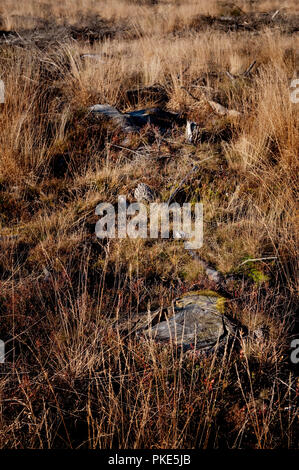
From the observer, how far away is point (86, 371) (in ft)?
6.51

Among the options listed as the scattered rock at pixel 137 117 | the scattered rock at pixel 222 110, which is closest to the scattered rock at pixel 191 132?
the scattered rock at pixel 137 117

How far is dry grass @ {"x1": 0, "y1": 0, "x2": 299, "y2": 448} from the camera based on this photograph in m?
1.80

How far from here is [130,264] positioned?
2664mm

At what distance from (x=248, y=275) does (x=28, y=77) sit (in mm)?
3781

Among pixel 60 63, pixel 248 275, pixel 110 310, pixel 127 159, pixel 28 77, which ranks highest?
pixel 60 63

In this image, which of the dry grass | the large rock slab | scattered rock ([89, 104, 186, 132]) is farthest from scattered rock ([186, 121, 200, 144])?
the large rock slab

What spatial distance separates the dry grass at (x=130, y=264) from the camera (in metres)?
1.80

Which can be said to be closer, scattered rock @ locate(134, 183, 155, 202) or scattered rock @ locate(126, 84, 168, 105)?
scattered rock @ locate(134, 183, 155, 202)

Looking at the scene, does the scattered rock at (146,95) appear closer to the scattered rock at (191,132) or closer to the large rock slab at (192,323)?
the scattered rock at (191,132)

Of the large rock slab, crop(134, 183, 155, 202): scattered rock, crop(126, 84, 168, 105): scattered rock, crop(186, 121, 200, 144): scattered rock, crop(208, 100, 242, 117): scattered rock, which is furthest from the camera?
crop(126, 84, 168, 105): scattered rock

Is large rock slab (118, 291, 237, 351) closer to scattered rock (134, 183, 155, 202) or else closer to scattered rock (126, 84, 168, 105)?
scattered rock (134, 183, 155, 202)

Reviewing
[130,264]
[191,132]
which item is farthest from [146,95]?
[130,264]

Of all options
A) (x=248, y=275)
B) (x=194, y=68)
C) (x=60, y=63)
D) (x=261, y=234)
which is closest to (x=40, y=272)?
(x=248, y=275)
